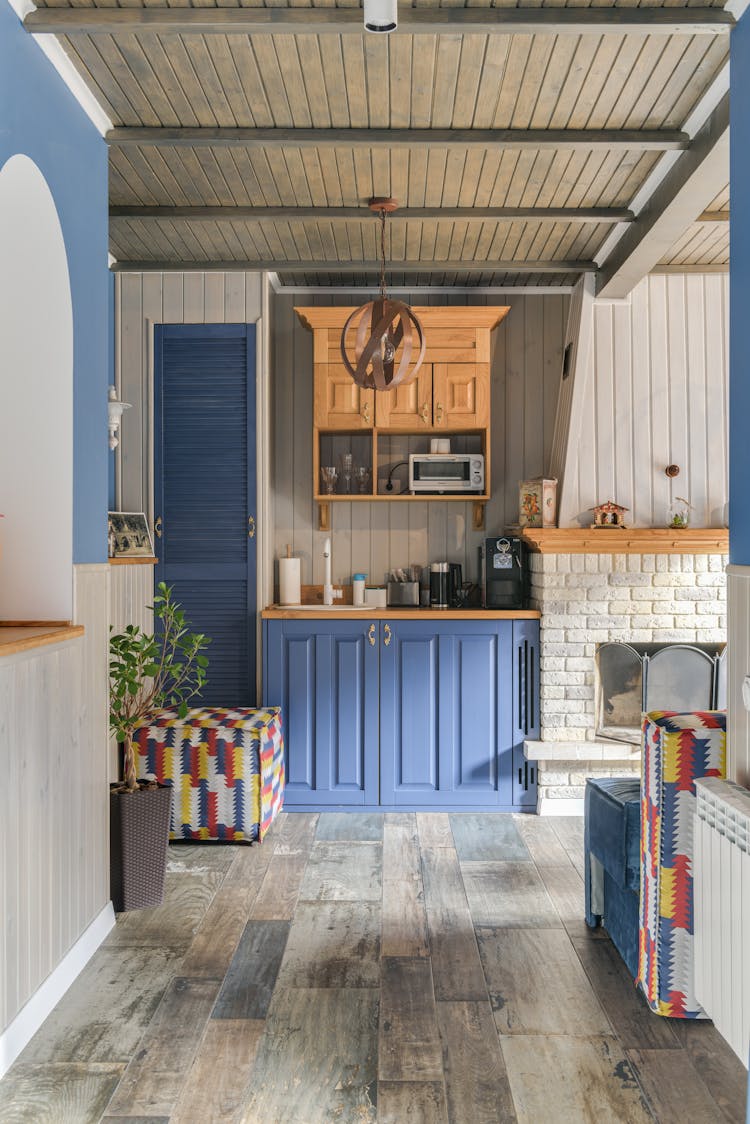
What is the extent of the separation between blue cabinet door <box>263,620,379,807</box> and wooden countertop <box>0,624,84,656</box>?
2.06m

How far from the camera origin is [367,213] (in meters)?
4.10

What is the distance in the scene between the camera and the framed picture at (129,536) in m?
4.76

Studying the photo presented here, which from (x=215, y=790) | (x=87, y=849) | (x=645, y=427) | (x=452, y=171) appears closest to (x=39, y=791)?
(x=87, y=849)

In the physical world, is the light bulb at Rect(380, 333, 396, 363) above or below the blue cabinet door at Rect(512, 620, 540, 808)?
above

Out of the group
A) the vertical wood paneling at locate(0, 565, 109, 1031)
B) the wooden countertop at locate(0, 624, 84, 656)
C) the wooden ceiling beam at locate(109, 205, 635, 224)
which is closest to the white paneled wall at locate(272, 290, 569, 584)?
the wooden ceiling beam at locate(109, 205, 635, 224)

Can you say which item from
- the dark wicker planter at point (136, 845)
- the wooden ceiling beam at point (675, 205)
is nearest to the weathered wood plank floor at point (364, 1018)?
the dark wicker planter at point (136, 845)

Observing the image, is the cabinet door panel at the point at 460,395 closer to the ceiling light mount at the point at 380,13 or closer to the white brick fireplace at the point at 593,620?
the white brick fireplace at the point at 593,620

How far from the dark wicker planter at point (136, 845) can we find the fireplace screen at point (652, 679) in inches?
96.6

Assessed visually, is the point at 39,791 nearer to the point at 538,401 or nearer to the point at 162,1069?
the point at 162,1069

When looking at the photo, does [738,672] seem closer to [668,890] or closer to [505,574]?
[668,890]

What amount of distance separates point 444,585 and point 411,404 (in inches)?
39.9

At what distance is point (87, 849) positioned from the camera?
10.0ft

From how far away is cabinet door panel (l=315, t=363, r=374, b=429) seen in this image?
16.8 ft

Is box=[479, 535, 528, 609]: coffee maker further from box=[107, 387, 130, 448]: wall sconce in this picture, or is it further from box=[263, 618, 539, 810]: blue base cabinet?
box=[107, 387, 130, 448]: wall sconce
